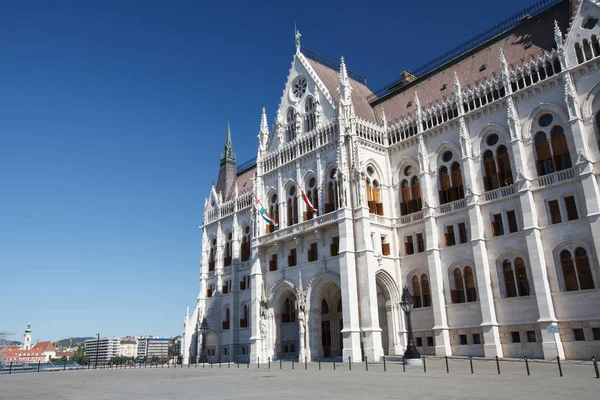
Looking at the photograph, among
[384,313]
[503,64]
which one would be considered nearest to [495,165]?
[503,64]

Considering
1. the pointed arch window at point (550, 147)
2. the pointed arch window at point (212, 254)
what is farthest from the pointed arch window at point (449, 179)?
the pointed arch window at point (212, 254)

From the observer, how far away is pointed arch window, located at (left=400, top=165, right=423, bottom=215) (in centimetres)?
4141

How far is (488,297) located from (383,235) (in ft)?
33.5

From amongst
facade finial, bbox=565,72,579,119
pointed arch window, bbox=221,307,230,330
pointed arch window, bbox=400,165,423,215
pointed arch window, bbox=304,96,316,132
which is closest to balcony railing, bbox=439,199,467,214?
pointed arch window, bbox=400,165,423,215

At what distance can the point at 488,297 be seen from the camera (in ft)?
112

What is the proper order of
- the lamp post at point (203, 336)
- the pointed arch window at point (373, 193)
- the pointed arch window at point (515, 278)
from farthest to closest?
the lamp post at point (203, 336) < the pointed arch window at point (373, 193) < the pointed arch window at point (515, 278)

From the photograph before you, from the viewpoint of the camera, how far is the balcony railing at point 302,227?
136 ft

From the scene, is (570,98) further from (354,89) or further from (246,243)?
(246,243)

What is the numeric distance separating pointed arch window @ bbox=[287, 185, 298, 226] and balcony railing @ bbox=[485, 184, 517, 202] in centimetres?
1833

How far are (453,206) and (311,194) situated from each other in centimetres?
1359

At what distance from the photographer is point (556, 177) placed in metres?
32.4

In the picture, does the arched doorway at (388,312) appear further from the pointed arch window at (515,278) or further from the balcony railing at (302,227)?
the pointed arch window at (515,278)

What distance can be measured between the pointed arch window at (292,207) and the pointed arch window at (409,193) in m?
10.6

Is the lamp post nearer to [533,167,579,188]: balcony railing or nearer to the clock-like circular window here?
the clock-like circular window
